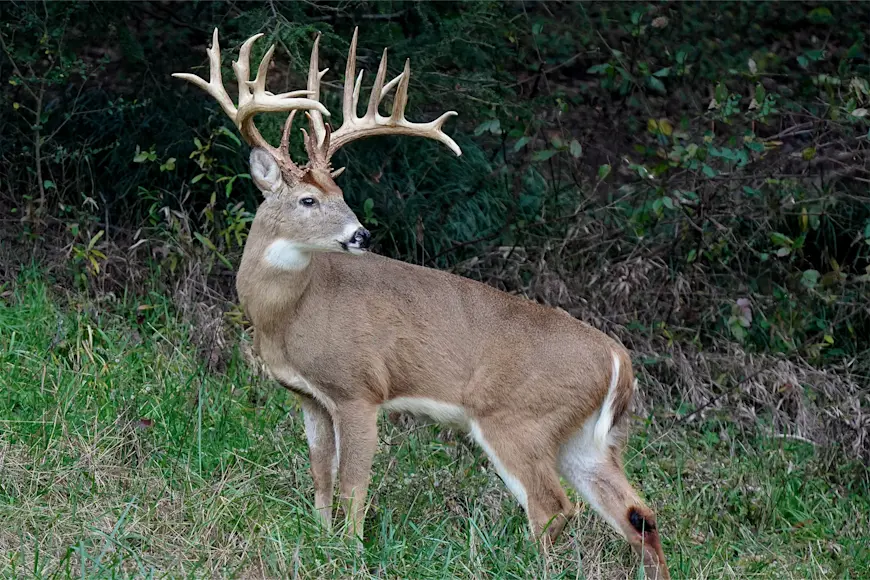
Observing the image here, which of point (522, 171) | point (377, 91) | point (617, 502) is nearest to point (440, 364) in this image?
point (617, 502)

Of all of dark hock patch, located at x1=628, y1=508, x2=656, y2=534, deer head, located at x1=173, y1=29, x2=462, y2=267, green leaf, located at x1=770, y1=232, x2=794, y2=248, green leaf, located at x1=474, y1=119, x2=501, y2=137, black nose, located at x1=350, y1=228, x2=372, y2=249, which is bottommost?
green leaf, located at x1=770, y1=232, x2=794, y2=248

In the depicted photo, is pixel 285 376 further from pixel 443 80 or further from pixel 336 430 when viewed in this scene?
pixel 443 80

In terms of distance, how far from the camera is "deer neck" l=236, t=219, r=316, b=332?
5.07 metres

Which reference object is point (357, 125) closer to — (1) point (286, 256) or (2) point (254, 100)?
(2) point (254, 100)

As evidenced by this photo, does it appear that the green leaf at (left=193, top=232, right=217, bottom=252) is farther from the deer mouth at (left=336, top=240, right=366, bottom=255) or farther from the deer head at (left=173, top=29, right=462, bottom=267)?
the deer mouth at (left=336, top=240, right=366, bottom=255)

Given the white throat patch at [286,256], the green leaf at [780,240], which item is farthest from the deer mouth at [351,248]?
the green leaf at [780,240]

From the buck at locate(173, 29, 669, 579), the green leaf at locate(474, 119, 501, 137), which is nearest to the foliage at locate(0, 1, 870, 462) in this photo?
the green leaf at locate(474, 119, 501, 137)

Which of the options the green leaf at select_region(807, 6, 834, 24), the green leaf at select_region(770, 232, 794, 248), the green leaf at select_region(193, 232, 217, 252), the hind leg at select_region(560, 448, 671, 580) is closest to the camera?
the hind leg at select_region(560, 448, 671, 580)

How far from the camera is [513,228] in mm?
7656

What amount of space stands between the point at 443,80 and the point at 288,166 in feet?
7.58

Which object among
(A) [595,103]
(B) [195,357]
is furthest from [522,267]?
(B) [195,357]

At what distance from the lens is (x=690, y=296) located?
24.4 feet

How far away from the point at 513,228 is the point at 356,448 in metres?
3.01

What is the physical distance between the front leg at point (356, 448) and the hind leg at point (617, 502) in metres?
0.82
